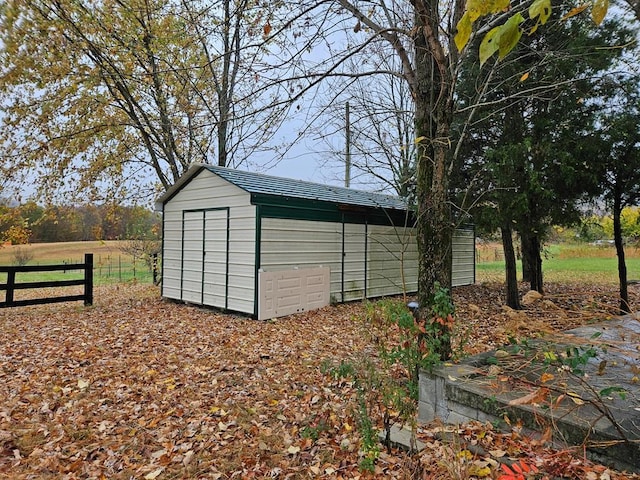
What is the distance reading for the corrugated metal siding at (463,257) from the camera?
12031mm

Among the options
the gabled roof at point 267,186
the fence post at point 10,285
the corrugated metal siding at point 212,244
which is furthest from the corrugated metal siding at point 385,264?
the fence post at point 10,285

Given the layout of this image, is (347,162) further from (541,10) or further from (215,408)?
(541,10)

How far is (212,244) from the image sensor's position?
804 centimetres

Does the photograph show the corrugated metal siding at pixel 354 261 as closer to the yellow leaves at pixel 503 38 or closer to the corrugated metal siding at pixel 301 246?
the corrugated metal siding at pixel 301 246

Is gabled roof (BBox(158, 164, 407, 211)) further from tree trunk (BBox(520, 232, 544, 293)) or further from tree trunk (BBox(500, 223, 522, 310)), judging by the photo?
tree trunk (BBox(520, 232, 544, 293))

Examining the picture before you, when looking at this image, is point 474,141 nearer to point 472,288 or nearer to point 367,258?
→ point 367,258

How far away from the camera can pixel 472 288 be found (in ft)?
38.4

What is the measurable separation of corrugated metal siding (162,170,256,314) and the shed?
0.07 feet

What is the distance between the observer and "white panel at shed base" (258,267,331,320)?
712cm

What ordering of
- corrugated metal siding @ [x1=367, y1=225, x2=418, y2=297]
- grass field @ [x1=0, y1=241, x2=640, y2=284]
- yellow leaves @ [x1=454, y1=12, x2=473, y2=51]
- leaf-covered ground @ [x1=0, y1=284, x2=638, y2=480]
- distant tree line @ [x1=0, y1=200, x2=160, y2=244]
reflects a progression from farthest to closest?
grass field @ [x1=0, y1=241, x2=640, y2=284], distant tree line @ [x1=0, y1=200, x2=160, y2=244], corrugated metal siding @ [x1=367, y1=225, x2=418, y2=297], leaf-covered ground @ [x1=0, y1=284, x2=638, y2=480], yellow leaves @ [x1=454, y1=12, x2=473, y2=51]

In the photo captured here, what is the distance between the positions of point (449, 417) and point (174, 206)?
8.08 meters

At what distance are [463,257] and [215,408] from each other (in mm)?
10657

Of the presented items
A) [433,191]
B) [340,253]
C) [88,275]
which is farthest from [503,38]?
[88,275]

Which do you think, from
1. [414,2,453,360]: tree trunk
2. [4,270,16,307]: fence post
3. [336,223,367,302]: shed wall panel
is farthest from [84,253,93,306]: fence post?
[414,2,453,360]: tree trunk
